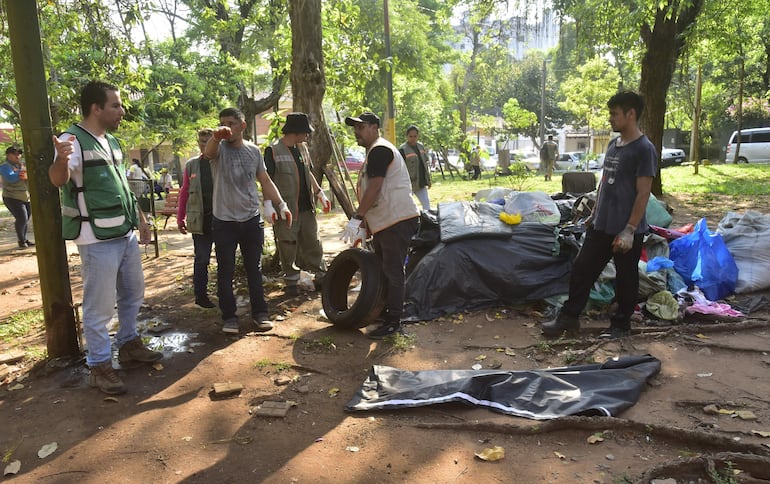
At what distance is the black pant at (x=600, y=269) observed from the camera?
14.4 ft

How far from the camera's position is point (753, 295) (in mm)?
5242

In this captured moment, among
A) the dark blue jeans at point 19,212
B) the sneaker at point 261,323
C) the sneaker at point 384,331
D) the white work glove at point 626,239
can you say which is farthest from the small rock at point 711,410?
the dark blue jeans at point 19,212

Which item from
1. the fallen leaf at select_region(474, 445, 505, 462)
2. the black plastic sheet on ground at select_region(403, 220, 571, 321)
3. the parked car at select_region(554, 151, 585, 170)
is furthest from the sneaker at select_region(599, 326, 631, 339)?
the parked car at select_region(554, 151, 585, 170)

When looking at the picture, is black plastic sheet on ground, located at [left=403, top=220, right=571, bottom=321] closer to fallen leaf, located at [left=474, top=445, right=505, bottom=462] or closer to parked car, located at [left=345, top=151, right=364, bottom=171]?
fallen leaf, located at [left=474, top=445, right=505, bottom=462]

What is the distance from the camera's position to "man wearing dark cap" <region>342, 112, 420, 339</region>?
455cm

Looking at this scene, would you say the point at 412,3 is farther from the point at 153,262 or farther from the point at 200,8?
the point at 153,262

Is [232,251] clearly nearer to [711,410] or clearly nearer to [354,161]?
[711,410]

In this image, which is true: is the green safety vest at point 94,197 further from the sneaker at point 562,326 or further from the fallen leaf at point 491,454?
the sneaker at point 562,326

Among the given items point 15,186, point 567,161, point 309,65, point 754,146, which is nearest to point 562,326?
point 309,65

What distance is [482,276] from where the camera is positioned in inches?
217

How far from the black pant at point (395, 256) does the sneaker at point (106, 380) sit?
211 cm

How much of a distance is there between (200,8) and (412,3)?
7.84m

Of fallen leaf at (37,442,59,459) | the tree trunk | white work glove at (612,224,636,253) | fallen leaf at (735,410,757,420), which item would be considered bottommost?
fallen leaf at (37,442,59,459)

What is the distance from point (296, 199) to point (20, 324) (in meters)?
2.83
